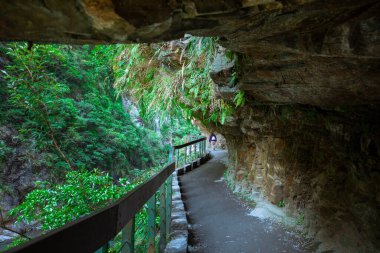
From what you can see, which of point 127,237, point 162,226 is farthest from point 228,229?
point 127,237

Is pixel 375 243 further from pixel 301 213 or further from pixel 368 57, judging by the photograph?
pixel 368 57

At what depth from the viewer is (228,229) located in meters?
5.18

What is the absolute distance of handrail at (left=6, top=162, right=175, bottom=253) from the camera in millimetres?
882

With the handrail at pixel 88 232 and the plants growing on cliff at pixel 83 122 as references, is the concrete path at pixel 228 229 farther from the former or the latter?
the plants growing on cliff at pixel 83 122

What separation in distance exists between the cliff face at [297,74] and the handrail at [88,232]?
0.90 metres

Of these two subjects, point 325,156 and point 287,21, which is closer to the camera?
point 287,21

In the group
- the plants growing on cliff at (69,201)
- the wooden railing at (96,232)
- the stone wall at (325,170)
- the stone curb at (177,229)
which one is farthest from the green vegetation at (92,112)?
the wooden railing at (96,232)

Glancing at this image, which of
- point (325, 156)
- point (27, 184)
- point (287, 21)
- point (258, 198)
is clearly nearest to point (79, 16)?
point (287, 21)

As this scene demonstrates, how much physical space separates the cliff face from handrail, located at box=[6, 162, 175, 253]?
2.94 ft

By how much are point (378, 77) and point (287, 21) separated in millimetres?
1237

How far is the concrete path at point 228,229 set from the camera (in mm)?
4375

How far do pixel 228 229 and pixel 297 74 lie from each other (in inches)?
133

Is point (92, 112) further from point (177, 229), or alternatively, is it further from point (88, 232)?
point (88, 232)

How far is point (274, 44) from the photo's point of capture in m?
2.29
